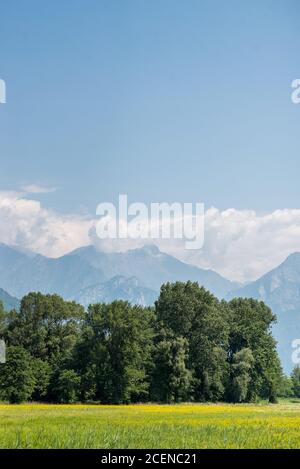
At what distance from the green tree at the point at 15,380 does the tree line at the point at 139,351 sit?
12cm

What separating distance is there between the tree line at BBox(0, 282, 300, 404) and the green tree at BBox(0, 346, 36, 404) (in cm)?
12

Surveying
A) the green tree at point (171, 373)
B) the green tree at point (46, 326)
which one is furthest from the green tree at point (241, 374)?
the green tree at point (46, 326)

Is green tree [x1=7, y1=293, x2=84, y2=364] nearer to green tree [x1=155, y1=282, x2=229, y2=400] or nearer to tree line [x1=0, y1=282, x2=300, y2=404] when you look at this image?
tree line [x1=0, y1=282, x2=300, y2=404]

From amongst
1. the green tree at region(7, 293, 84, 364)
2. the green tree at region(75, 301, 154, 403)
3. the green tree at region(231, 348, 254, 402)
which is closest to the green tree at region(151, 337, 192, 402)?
the green tree at region(75, 301, 154, 403)

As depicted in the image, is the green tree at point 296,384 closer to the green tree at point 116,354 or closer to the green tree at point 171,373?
A: the green tree at point 171,373

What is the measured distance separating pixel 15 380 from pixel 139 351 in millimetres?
16323

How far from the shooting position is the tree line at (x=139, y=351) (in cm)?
7438

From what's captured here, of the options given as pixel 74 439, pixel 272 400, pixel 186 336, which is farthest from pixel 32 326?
pixel 74 439

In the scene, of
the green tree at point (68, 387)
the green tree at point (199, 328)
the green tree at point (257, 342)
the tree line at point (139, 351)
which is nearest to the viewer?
the green tree at point (68, 387)

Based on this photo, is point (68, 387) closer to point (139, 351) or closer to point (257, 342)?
point (139, 351)

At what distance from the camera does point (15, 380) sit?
234 ft

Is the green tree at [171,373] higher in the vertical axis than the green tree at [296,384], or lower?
higher

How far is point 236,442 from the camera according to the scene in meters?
23.3
